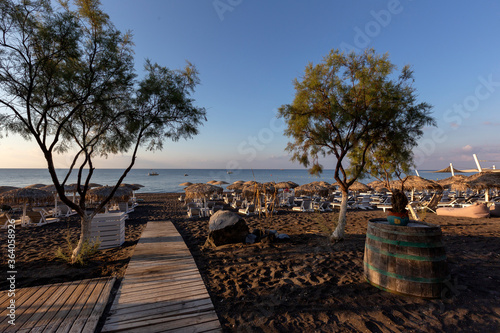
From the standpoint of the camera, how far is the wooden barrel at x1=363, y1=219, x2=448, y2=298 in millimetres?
3340

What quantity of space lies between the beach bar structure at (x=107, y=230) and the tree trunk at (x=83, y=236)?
3.39ft

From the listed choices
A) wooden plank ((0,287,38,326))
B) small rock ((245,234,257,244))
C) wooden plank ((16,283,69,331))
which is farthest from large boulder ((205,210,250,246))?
wooden plank ((0,287,38,326))

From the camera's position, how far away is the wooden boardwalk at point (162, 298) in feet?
9.53

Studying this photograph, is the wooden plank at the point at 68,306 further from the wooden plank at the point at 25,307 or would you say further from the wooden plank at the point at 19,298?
the wooden plank at the point at 19,298

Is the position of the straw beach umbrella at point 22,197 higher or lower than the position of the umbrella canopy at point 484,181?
lower

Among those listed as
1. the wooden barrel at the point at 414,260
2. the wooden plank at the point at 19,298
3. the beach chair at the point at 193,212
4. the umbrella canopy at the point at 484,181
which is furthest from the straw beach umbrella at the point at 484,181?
the wooden plank at the point at 19,298

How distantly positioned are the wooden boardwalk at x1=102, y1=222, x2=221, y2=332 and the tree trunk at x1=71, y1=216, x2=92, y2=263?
1.27 metres

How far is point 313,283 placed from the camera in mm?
4141

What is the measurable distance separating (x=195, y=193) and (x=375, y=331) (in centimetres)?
1211

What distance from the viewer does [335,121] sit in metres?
6.75

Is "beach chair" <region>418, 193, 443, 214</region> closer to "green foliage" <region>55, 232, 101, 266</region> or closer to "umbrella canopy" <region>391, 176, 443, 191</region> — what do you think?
"umbrella canopy" <region>391, 176, 443, 191</region>

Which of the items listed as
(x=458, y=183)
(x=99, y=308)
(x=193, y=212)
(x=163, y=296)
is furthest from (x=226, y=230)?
(x=458, y=183)

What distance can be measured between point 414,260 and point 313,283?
68.5 inches

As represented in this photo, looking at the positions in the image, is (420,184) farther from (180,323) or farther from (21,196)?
(21,196)
